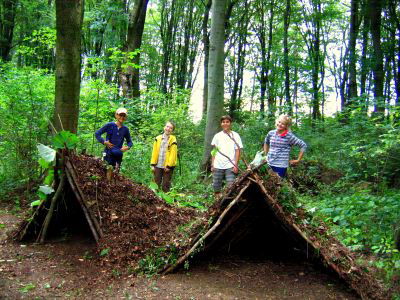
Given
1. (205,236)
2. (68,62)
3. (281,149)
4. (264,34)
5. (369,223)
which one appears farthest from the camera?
(264,34)

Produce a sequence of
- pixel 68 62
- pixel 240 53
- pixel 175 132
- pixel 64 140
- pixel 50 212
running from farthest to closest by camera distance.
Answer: pixel 240 53 < pixel 175 132 < pixel 68 62 < pixel 50 212 < pixel 64 140

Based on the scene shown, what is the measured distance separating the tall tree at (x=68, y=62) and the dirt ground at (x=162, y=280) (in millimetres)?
2759

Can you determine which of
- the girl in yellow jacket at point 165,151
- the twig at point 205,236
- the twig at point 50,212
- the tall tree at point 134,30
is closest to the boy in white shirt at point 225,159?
the girl in yellow jacket at point 165,151

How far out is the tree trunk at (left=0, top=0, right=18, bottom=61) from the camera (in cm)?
1686

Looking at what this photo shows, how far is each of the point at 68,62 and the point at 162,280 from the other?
15.0ft

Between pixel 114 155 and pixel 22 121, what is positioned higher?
pixel 22 121

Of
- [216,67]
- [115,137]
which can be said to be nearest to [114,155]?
[115,137]

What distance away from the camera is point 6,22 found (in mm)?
16688

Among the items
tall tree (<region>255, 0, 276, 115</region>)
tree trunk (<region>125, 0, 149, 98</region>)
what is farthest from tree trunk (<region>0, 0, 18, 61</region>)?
tall tree (<region>255, 0, 276, 115</region>)

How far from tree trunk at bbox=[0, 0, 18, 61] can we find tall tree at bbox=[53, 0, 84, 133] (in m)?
12.6

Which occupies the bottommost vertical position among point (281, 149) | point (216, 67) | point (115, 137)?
point (281, 149)

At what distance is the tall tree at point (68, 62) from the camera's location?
254 inches

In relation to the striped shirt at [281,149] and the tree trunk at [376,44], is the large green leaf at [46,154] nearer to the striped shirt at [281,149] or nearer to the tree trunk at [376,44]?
the striped shirt at [281,149]

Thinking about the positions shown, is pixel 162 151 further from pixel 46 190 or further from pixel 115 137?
pixel 46 190
